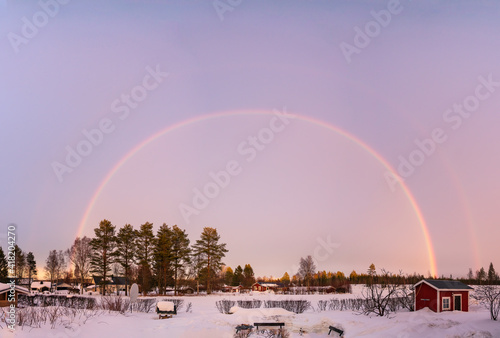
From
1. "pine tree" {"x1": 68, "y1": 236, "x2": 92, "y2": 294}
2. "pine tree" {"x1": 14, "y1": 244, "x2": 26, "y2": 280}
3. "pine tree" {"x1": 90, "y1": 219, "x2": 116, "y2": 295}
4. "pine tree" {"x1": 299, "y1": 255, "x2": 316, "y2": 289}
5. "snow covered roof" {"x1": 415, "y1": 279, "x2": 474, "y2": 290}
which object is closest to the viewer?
"snow covered roof" {"x1": 415, "y1": 279, "x2": 474, "y2": 290}

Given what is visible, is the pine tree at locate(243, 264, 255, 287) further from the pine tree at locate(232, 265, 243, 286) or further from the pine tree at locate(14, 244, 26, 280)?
the pine tree at locate(14, 244, 26, 280)

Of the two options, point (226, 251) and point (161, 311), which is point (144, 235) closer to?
point (226, 251)

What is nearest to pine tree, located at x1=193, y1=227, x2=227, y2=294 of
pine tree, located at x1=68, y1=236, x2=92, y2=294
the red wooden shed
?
pine tree, located at x1=68, y1=236, x2=92, y2=294

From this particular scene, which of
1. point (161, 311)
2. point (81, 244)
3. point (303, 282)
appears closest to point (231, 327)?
point (161, 311)

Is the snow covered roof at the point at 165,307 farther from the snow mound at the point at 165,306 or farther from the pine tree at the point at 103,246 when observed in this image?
the pine tree at the point at 103,246

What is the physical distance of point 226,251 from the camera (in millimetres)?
65625

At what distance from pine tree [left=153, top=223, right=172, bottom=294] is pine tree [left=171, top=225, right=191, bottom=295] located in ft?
2.12

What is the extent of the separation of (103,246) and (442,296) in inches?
1679

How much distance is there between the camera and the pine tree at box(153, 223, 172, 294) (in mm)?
59819

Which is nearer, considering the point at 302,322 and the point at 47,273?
the point at 302,322

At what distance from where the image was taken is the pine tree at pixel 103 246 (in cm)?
→ 5709

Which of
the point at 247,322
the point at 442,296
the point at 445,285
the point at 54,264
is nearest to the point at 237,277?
the point at 54,264

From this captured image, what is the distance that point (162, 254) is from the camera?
6000cm

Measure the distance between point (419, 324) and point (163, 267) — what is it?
44.6 m
